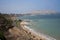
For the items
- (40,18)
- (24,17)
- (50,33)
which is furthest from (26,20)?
(50,33)

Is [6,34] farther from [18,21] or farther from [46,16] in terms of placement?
[46,16]

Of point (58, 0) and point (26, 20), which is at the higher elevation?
point (58, 0)

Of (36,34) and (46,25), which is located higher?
(46,25)

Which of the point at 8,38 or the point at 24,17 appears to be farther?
the point at 24,17

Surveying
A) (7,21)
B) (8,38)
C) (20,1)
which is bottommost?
(8,38)

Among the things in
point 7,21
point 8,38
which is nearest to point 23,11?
point 7,21

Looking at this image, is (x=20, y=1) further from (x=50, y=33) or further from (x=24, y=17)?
(x=50, y=33)
